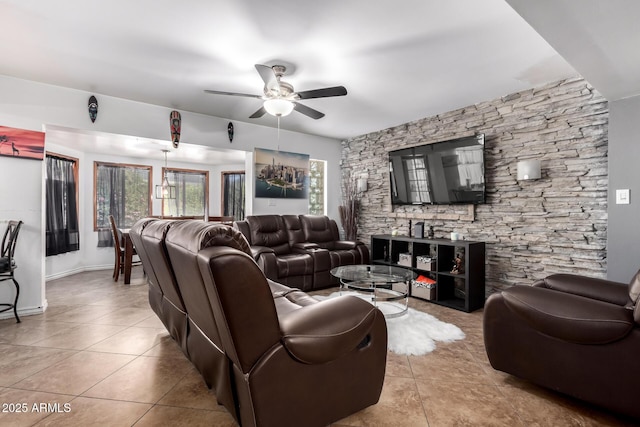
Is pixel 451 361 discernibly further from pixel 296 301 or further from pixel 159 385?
pixel 159 385

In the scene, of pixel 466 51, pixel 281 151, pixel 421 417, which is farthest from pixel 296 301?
pixel 281 151

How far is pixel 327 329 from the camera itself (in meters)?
1.38

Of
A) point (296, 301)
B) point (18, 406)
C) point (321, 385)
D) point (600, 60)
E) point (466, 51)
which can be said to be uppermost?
point (466, 51)

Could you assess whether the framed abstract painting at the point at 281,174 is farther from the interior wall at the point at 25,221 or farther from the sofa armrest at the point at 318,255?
the interior wall at the point at 25,221

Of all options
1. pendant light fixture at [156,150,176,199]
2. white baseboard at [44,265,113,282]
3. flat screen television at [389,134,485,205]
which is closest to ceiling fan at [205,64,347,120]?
flat screen television at [389,134,485,205]

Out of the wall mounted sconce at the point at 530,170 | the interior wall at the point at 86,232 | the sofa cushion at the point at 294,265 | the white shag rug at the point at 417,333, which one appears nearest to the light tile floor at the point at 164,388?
the white shag rug at the point at 417,333

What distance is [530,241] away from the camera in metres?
3.37

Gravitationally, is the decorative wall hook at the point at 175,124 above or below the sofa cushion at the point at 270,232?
above

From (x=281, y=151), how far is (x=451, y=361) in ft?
13.2

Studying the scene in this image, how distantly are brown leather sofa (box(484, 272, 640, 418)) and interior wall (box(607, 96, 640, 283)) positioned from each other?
2.93 ft

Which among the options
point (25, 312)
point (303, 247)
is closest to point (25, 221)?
point (25, 312)

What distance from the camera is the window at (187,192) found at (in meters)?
6.91

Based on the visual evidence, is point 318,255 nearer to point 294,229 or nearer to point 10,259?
point 294,229

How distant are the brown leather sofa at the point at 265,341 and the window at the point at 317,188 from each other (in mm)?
4179
